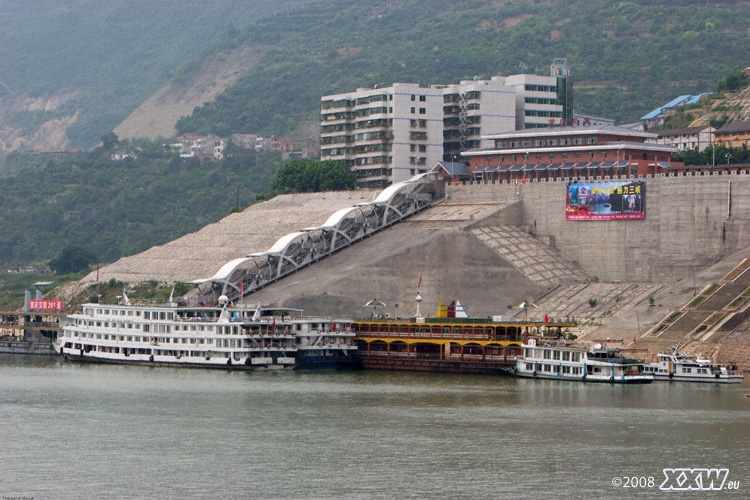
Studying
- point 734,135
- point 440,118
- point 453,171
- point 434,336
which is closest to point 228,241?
point 453,171

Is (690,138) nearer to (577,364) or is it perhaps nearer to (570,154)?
(570,154)

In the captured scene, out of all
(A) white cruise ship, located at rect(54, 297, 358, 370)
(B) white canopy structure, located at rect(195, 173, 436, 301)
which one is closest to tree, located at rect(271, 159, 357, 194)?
(B) white canopy structure, located at rect(195, 173, 436, 301)

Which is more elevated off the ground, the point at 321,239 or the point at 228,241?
the point at 228,241

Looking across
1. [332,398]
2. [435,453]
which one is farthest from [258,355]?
[435,453]

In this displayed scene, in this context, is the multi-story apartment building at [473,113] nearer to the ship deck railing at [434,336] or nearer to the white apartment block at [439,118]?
the white apartment block at [439,118]

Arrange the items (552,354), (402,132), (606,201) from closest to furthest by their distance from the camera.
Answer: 1. (552,354)
2. (606,201)
3. (402,132)

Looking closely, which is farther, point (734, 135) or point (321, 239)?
point (734, 135)
